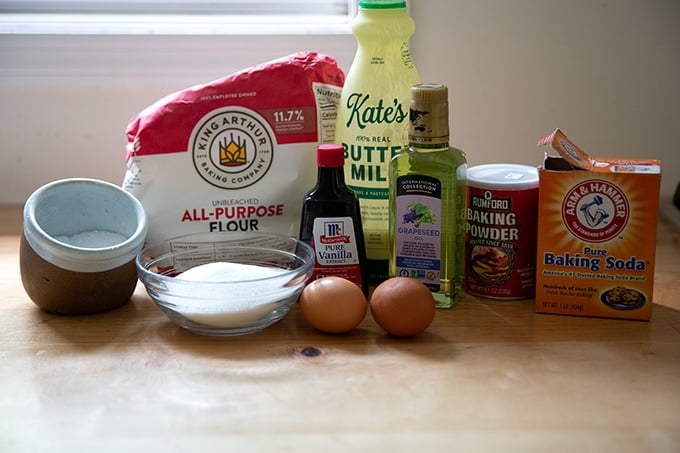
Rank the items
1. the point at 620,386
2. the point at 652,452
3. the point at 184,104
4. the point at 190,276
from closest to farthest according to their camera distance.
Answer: the point at 652,452
the point at 620,386
the point at 190,276
the point at 184,104

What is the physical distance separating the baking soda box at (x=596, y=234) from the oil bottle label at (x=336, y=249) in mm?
212

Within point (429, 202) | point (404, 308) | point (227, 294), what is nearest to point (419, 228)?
point (429, 202)

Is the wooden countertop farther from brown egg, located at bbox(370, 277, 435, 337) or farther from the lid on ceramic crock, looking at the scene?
the lid on ceramic crock

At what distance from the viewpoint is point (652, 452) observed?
28.6 inches

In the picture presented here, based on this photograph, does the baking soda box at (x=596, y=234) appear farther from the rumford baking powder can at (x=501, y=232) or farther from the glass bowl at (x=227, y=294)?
the glass bowl at (x=227, y=294)

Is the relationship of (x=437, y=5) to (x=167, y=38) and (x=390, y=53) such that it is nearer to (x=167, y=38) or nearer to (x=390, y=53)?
(x=390, y=53)

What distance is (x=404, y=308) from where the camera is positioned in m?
0.94

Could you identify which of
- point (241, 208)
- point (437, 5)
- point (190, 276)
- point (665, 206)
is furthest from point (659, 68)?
point (190, 276)

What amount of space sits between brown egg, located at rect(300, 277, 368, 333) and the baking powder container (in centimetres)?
22

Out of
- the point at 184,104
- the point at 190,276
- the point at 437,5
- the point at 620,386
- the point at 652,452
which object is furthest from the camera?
the point at 437,5

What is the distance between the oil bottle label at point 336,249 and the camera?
105cm

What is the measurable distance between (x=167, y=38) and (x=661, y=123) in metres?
0.78

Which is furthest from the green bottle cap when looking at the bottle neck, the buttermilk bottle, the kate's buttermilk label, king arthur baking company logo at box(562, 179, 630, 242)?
king arthur baking company logo at box(562, 179, 630, 242)

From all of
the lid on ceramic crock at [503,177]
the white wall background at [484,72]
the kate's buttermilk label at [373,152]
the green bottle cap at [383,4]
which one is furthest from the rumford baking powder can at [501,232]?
the white wall background at [484,72]
